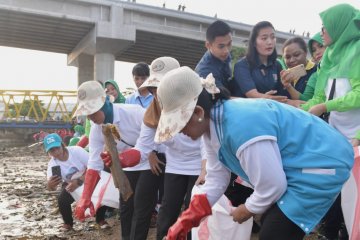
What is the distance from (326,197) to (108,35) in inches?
673

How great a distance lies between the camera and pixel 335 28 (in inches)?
101

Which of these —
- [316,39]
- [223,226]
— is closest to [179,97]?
[223,226]

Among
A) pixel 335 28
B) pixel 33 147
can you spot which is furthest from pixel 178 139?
pixel 33 147

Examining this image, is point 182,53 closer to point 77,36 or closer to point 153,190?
point 77,36

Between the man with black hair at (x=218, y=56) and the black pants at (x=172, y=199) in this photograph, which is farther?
the man with black hair at (x=218, y=56)

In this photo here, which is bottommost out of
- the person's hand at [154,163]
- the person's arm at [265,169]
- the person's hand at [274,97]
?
the person's hand at [154,163]

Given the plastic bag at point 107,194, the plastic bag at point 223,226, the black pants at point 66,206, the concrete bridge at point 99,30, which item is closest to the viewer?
the plastic bag at point 223,226

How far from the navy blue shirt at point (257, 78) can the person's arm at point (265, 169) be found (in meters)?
1.40

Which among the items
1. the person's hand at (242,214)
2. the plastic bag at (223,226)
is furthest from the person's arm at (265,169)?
the plastic bag at (223,226)

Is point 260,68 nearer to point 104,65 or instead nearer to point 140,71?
point 140,71

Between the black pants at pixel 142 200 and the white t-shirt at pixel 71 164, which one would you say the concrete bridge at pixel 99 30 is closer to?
the white t-shirt at pixel 71 164

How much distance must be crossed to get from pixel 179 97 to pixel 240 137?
293 millimetres

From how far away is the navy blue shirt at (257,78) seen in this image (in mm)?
2939

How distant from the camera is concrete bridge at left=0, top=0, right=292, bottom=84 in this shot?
17.3 m
